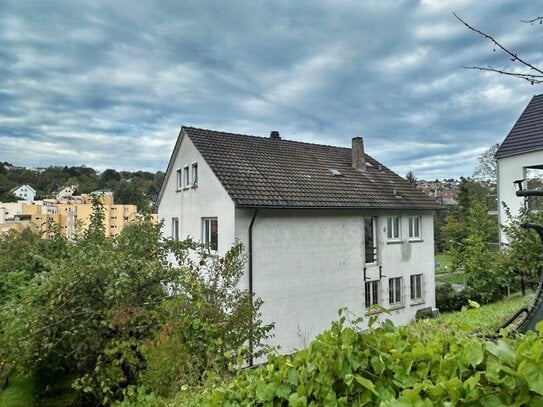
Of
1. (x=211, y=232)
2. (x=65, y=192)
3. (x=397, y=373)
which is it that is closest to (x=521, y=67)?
(x=397, y=373)

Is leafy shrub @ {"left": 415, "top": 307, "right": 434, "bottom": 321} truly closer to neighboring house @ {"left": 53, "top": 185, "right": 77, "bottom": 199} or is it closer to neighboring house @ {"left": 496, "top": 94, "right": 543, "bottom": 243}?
neighboring house @ {"left": 496, "top": 94, "right": 543, "bottom": 243}

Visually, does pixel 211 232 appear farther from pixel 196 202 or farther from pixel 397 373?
pixel 397 373

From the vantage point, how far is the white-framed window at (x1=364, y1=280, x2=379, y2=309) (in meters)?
16.4

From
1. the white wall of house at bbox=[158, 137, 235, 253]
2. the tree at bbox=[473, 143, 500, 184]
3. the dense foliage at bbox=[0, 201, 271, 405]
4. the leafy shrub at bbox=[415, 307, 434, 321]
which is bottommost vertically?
the leafy shrub at bbox=[415, 307, 434, 321]

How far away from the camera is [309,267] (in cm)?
1455

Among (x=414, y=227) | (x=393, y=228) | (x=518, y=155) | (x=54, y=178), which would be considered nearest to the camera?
(x=393, y=228)

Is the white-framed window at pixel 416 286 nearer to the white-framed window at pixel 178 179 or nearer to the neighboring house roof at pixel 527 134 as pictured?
the neighboring house roof at pixel 527 134

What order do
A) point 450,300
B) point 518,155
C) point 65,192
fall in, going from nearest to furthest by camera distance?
1. point 518,155
2. point 450,300
3. point 65,192

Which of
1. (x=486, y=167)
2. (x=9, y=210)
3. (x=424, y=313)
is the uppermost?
(x=486, y=167)

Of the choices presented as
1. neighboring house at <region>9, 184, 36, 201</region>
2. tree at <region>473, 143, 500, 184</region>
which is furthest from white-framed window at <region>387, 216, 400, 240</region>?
neighboring house at <region>9, 184, 36, 201</region>

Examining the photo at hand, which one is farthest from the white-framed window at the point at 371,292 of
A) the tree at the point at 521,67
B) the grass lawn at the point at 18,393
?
the tree at the point at 521,67

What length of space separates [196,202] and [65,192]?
203 feet

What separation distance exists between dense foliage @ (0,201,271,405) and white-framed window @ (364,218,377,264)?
8.29 meters

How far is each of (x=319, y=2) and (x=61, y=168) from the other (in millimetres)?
100034
